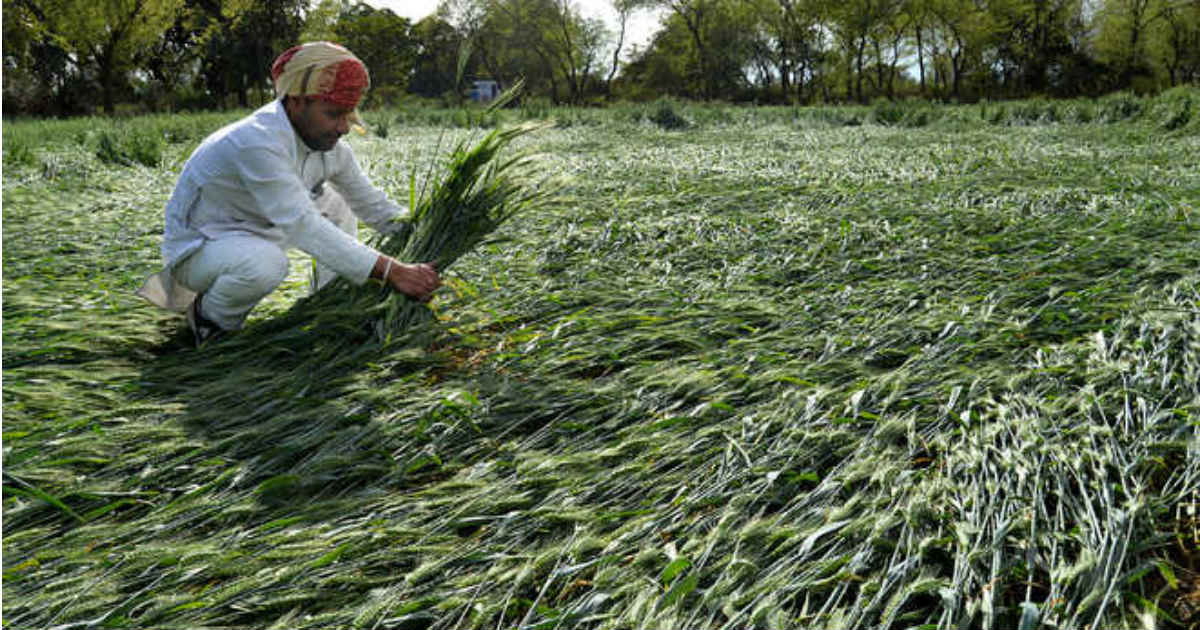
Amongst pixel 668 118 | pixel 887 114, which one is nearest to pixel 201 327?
pixel 668 118

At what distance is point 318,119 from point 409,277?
0.58 m

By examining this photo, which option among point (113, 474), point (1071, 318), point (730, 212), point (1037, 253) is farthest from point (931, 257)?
point (113, 474)

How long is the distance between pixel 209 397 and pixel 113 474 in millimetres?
380

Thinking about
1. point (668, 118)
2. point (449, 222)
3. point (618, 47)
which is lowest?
point (449, 222)

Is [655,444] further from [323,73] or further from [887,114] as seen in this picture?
[887,114]

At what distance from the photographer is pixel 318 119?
2.17 m

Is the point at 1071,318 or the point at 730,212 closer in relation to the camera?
the point at 1071,318

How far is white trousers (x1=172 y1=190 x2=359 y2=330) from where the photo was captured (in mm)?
2221

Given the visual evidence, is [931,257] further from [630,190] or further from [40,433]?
[40,433]

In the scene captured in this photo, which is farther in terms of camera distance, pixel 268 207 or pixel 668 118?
pixel 668 118

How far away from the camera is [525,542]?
1293mm

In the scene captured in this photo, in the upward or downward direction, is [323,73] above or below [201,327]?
above

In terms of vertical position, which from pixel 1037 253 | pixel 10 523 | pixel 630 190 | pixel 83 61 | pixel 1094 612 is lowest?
pixel 1094 612

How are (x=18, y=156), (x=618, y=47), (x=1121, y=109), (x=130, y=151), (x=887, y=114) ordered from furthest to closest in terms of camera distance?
(x=618, y=47), (x=887, y=114), (x=1121, y=109), (x=130, y=151), (x=18, y=156)
